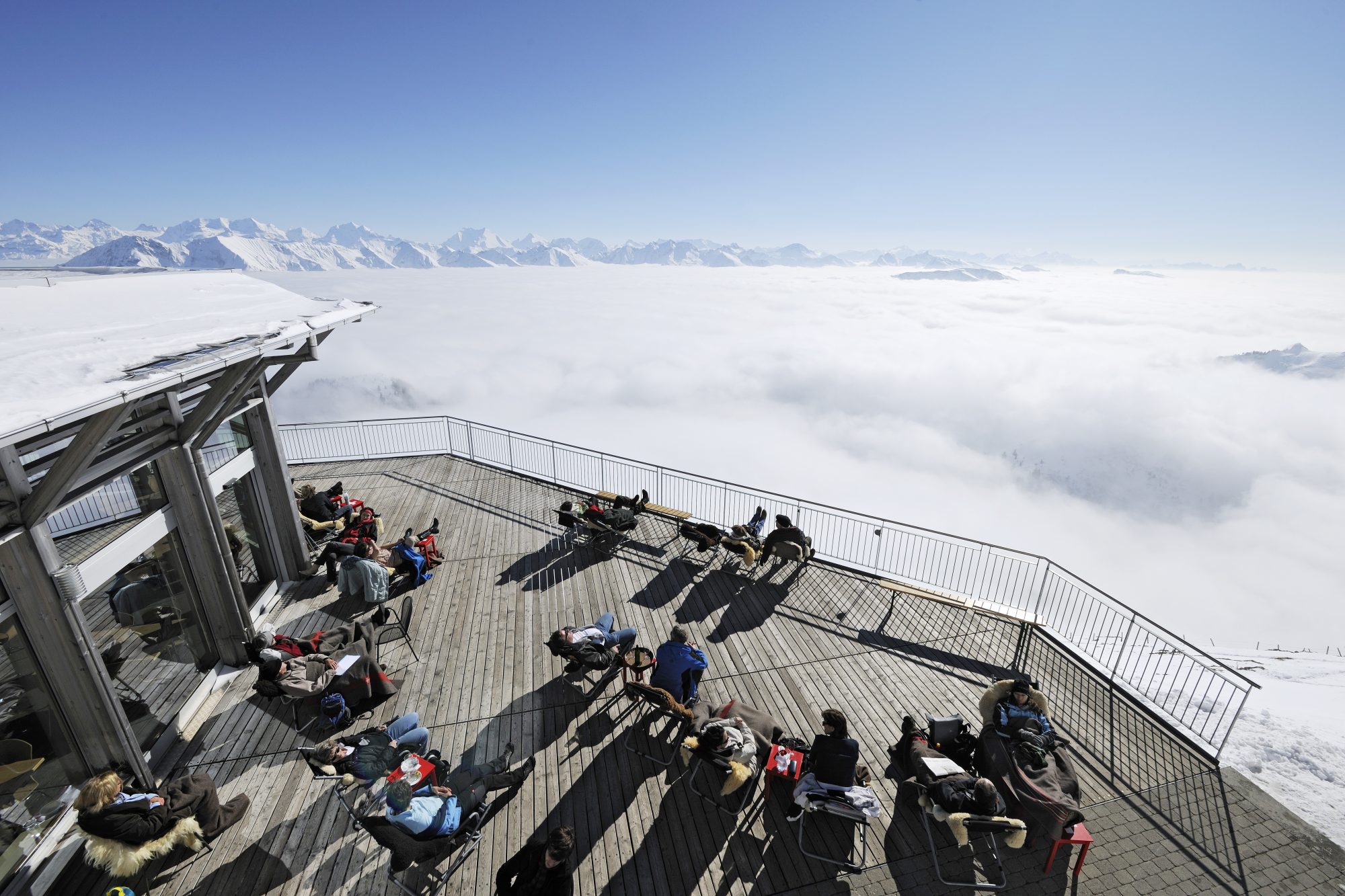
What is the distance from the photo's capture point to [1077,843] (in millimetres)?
5074

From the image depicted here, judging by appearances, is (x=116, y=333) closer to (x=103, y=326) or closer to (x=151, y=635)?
(x=103, y=326)

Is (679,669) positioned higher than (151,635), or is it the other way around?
(151,635)

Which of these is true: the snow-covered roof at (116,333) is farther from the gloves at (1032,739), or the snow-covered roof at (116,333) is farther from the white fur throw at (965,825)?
the gloves at (1032,739)

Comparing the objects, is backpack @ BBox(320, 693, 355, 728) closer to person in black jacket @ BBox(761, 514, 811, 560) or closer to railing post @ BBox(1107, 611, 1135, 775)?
person in black jacket @ BBox(761, 514, 811, 560)

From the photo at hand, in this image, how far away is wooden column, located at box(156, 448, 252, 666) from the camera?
6609mm

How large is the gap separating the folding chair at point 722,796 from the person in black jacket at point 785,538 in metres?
4.38

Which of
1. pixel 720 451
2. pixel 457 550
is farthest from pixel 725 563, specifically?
pixel 720 451

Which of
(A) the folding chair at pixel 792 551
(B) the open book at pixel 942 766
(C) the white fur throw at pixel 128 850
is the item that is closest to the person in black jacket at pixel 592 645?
(A) the folding chair at pixel 792 551

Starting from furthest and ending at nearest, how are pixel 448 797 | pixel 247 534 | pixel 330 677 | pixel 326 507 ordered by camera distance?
pixel 326 507
pixel 247 534
pixel 330 677
pixel 448 797

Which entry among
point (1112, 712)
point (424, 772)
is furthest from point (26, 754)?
point (1112, 712)

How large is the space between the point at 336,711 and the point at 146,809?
69.5 inches

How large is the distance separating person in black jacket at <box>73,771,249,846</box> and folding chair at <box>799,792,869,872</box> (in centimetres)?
545

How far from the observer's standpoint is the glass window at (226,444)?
747cm

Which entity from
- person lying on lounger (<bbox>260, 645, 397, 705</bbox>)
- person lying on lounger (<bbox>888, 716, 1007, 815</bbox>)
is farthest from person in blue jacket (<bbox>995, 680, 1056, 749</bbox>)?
person lying on lounger (<bbox>260, 645, 397, 705</bbox>)
